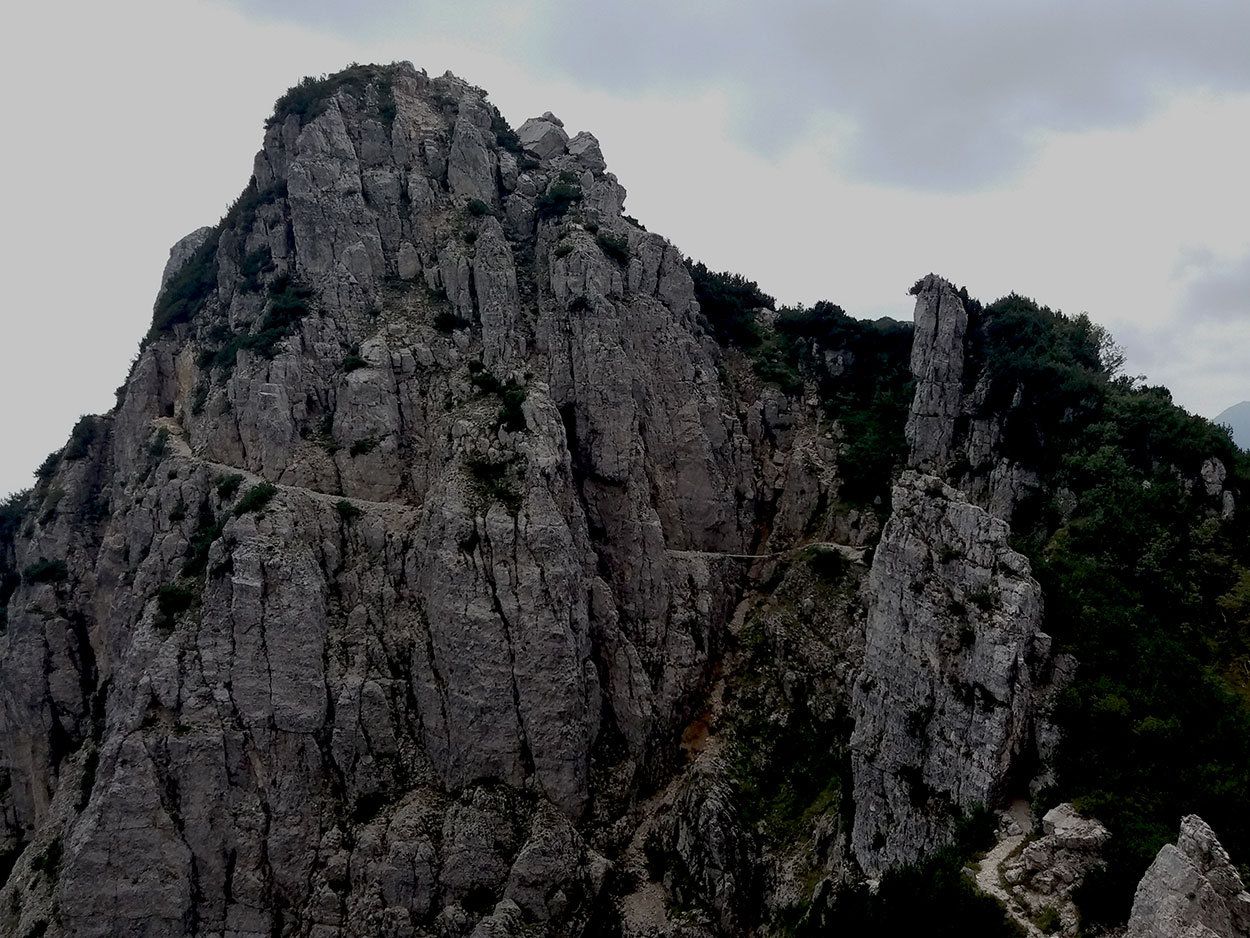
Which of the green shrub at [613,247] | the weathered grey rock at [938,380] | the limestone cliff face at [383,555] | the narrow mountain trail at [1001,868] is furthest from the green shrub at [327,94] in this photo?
the narrow mountain trail at [1001,868]

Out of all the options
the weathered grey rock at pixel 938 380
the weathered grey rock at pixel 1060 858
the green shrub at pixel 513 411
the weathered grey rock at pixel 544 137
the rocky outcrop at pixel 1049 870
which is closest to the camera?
the rocky outcrop at pixel 1049 870

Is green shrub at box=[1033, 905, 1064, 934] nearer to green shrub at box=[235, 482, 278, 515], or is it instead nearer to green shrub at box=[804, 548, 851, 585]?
green shrub at box=[804, 548, 851, 585]

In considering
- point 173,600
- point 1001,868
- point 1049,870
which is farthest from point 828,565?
point 173,600

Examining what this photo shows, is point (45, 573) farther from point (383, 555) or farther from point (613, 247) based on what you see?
point (613, 247)

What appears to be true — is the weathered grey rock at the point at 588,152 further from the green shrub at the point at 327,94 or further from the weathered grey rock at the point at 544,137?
the green shrub at the point at 327,94

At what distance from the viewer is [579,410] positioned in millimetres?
60312

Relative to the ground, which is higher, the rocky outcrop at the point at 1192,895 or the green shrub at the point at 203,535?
the green shrub at the point at 203,535

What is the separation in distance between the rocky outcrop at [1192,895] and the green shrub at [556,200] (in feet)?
197

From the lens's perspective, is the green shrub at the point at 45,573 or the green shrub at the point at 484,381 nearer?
the green shrub at the point at 484,381

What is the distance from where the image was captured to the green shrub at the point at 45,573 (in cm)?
6138

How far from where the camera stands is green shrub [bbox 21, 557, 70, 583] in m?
61.4

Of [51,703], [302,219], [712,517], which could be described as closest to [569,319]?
[712,517]

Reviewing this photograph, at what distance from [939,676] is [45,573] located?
61.9m

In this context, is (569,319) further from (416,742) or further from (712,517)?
(416,742)
